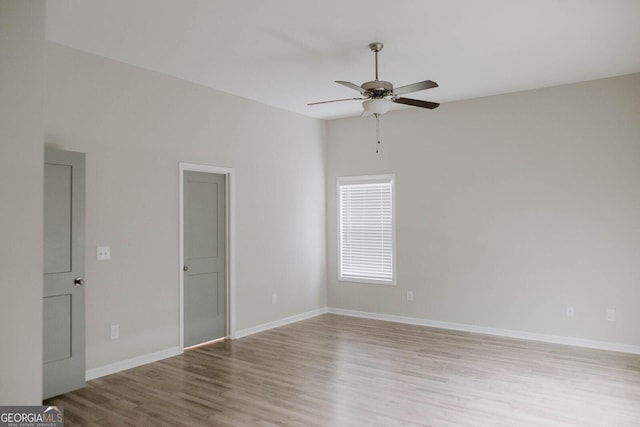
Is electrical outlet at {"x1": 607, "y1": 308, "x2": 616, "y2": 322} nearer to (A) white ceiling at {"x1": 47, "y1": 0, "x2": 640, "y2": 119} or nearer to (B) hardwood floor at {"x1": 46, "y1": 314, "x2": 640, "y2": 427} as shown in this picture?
(B) hardwood floor at {"x1": 46, "y1": 314, "x2": 640, "y2": 427}

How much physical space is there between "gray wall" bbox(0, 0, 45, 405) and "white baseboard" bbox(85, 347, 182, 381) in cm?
205

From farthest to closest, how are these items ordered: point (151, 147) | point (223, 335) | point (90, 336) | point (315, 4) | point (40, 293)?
point (223, 335) < point (151, 147) < point (90, 336) < point (315, 4) < point (40, 293)

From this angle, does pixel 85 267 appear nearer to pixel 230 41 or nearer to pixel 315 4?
pixel 230 41

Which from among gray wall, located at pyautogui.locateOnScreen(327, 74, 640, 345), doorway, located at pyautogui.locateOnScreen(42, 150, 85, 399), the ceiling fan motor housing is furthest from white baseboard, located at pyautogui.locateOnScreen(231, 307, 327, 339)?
the ceiling fan motor housing

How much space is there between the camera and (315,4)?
330 cm

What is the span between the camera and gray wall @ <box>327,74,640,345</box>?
5012 millimetres

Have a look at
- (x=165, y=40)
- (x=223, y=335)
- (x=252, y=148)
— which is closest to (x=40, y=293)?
(x=165, y=40)

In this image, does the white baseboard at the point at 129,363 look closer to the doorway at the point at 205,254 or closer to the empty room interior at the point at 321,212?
the empty room interior at the point at 321,212

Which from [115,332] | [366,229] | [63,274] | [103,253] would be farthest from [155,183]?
[366,229]

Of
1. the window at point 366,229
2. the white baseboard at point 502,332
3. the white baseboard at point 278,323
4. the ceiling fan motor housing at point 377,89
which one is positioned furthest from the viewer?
the window at point 366,229

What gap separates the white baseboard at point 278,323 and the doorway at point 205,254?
0.19 m

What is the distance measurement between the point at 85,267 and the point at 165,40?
2.09 meters

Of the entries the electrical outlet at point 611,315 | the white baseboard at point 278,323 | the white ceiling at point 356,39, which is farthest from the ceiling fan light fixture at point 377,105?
the electrical outlet at point 611,315

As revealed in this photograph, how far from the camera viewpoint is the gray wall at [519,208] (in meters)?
5.01
